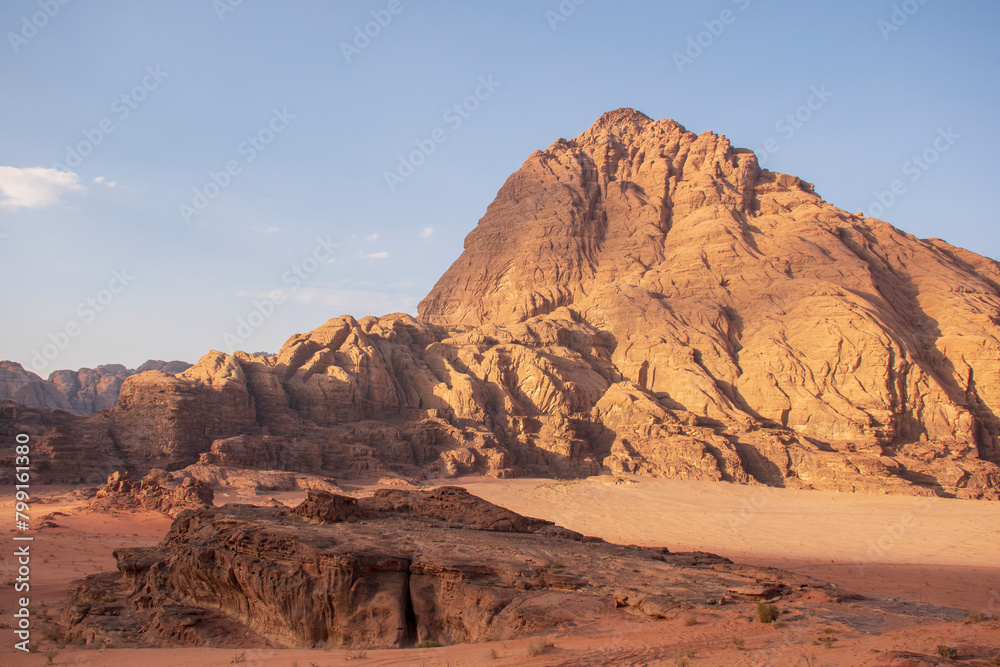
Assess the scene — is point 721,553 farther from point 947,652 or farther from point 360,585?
point 947,652

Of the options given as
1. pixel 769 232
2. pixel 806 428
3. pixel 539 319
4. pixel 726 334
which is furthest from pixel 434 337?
pixel 769 232

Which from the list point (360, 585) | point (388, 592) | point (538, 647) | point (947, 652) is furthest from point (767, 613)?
point (360, 585)

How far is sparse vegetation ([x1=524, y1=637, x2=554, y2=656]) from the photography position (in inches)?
308

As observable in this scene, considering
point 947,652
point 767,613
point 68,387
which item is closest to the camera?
point 947,652

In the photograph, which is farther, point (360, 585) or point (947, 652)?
point (360, 585)

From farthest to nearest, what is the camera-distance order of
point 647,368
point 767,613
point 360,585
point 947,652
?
point 647,368 → point 360,585 → point 767,613 → point 947,652

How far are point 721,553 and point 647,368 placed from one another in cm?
2775

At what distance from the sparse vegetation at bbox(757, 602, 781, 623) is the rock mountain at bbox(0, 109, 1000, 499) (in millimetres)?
25533

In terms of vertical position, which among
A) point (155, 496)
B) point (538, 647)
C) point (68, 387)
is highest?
point (68, 387)

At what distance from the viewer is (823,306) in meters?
45.8

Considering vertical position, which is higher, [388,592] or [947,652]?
[947,652]

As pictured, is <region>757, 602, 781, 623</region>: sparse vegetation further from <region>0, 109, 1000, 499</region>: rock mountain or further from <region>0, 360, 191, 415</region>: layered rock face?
<region>0, 360, 191, 415</region>: layered rock face

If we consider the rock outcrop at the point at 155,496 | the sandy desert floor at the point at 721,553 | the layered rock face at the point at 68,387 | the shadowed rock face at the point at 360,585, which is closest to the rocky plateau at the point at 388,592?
the shadowed rock face at the point at 360,585

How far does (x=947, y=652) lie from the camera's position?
6746 millimetres
